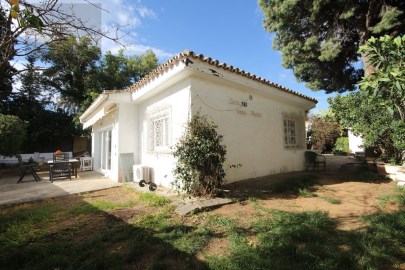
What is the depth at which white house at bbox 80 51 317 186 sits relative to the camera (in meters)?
8.16

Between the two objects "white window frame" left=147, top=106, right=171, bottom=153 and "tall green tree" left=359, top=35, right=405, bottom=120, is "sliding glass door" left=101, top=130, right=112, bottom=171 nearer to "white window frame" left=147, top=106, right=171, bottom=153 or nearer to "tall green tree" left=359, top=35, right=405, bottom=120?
"white window frame" left=147, top=106, right=171, bottom=153

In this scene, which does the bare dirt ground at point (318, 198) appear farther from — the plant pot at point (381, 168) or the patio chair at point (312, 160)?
the patio chair at point (312, 160)

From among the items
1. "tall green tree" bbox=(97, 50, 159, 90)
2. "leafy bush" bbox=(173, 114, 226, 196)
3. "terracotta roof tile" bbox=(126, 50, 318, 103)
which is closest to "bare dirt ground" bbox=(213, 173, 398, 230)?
"leafy bush" bbox=(173, 114, 226, 196)

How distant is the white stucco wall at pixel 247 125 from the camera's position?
858 centimetres

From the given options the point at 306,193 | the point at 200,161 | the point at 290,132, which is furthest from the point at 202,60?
the point at 290,132

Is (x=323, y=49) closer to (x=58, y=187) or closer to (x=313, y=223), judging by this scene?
(x=313, y=223)

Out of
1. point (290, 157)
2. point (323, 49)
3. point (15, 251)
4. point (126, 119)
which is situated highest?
point (323, 49)

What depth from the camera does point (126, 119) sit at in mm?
11438

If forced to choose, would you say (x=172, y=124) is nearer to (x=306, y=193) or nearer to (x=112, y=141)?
(x=112, y=141)

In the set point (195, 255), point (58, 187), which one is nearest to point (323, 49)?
point (195, 255)

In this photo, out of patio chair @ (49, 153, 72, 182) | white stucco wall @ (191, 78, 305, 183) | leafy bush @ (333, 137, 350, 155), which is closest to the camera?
white stucco wall @ (191, 78, 305, 183)

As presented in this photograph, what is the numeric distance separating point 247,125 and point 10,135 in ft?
56.0

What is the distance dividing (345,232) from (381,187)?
542cm

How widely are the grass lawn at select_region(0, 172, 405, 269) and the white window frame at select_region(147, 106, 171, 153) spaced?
9.52 ft
